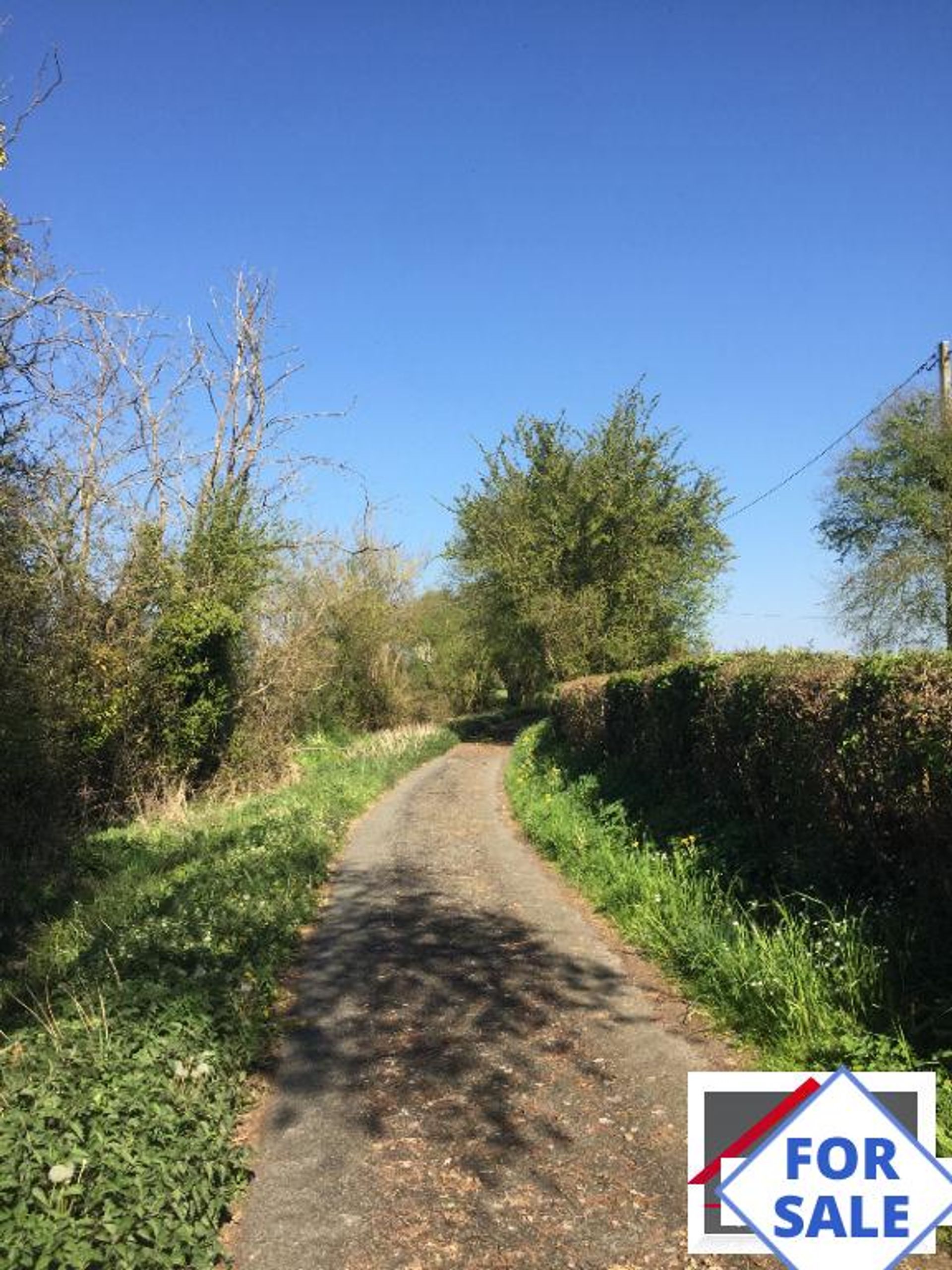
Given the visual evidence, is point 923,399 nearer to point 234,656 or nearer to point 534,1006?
point 234,656

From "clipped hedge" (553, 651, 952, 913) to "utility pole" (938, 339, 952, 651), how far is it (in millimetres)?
11330

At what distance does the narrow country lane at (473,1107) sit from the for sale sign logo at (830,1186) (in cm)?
33

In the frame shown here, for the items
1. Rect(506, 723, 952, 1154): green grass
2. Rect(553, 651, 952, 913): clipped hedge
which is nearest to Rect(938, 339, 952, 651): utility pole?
Rect(553, 651, 952, 913): clipped hedge

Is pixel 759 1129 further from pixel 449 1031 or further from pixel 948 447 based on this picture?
pixel 948 447

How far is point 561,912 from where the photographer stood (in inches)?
330

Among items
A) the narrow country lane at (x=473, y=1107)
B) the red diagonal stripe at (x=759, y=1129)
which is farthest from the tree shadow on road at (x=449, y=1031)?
the red diagonal stripe at (x=759, y=1129)

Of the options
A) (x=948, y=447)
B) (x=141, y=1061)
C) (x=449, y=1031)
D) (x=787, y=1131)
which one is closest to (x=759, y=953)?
(x=449, y=1031)

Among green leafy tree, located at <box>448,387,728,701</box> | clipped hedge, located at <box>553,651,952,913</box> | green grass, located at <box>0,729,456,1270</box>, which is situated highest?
green leafy tree, located at <box>448,387,728,701</box>

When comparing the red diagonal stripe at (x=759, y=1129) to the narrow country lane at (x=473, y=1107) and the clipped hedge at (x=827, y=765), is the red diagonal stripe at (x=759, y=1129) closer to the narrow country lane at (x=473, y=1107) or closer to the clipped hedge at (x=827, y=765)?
the narrow country lane at (x=473, y=1107)

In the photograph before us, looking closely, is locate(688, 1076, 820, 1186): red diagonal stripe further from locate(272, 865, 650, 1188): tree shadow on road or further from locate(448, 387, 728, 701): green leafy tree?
locate(448, 387, 728, 701): green leafy tree

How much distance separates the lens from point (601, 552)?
96.5 feet

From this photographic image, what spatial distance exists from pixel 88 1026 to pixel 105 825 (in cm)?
1252

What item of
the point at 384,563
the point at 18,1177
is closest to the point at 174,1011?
the point at 18,1177

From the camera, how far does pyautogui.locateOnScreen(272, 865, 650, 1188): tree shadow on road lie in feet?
14.6
